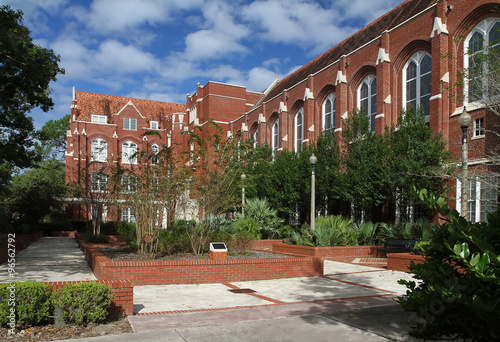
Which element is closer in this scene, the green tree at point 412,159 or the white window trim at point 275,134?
the green tree at point 412,159

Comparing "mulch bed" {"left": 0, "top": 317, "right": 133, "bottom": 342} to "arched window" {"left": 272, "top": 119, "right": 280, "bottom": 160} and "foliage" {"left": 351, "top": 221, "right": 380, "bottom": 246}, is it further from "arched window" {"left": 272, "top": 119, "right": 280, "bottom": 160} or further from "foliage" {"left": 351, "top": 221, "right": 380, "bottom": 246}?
"arched window" {"left": 272, "top": 119, "right": 280, "bottom": 160}

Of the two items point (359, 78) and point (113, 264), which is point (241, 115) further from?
point (113, 264)

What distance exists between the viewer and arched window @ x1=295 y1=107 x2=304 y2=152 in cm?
3790

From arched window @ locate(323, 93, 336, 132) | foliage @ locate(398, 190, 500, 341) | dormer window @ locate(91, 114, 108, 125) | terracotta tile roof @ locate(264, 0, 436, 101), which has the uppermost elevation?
terracotta tile roof @ locate(264, 0, 436, 101)

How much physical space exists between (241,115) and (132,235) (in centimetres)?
3590

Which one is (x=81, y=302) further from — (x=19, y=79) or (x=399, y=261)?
(x=19, y=79)

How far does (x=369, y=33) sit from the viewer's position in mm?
31688

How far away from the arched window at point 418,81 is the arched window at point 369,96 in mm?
2991

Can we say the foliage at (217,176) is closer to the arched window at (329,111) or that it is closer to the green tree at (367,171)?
the green tree at (367,171)

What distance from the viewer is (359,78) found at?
2994cm

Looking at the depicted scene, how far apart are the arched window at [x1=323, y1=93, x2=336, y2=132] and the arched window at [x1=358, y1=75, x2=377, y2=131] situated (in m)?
3.01

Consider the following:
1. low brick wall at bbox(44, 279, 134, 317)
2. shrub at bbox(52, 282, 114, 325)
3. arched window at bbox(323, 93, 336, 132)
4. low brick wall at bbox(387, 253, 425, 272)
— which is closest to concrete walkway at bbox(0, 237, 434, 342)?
low brick wall at bbox(44, 279, 134, 317)

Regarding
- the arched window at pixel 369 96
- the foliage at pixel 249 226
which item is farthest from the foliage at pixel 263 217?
the arched window at pixel 369 96

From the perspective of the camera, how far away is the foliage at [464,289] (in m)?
3.47
